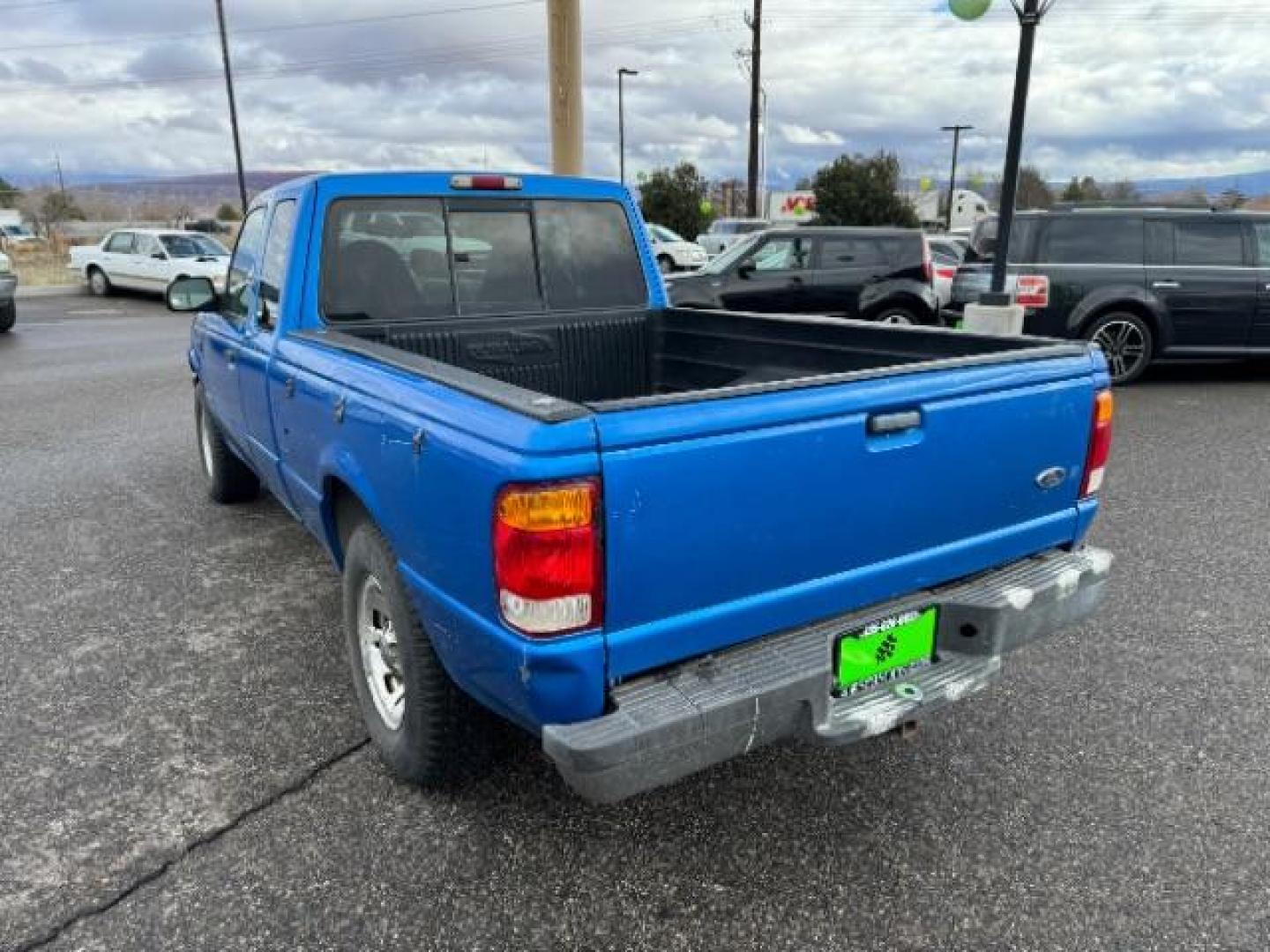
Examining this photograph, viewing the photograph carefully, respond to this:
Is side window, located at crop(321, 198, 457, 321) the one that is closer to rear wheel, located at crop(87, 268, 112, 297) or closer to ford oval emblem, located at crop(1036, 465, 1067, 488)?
ford oval emblem, located at crop(1036, 465, 1067, 488)

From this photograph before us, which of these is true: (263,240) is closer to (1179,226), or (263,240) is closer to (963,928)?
(963,928)

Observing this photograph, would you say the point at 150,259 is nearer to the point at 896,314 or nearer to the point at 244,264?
the point at 896,314

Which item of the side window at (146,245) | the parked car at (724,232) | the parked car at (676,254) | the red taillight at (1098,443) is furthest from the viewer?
the parked car at (724,232)

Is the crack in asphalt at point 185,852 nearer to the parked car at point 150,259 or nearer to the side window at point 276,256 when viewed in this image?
the side window at point 276,256

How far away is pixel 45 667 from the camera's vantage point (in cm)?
367

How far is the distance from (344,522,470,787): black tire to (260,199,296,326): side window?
4.20 feet

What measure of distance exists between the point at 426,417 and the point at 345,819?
1.30 meters

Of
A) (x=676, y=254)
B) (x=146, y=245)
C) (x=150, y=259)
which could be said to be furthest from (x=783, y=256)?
(x=146, y=245)

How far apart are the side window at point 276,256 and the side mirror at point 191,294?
1.03m

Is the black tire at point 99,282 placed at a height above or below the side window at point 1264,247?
below

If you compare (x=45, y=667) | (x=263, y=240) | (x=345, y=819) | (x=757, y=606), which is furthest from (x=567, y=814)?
(x=263, y=240)

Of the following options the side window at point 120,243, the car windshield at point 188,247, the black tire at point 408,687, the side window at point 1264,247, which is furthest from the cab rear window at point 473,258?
the side window at point 120,243

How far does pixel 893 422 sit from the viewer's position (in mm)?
2355

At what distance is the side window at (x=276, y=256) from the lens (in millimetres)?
3631
